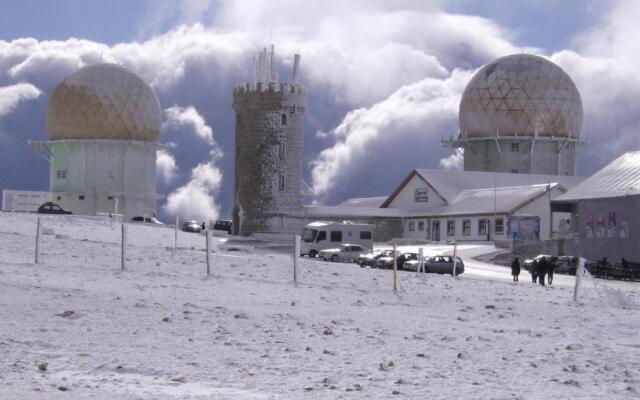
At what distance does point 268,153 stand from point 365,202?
1910 cm

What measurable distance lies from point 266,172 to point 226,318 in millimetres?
53593

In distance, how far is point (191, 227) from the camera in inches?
2758

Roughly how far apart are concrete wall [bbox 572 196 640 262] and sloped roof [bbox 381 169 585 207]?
72.2 feet

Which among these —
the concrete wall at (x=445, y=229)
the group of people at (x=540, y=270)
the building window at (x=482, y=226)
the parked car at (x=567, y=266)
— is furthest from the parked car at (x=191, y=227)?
the group of people at (x=540, y=270)

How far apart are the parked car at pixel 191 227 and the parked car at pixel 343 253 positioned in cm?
1943

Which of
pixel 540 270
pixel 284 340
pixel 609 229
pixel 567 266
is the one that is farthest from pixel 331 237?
pixel 284 340

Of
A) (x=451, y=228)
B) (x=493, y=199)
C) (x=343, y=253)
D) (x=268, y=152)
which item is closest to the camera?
(x=343, y=253)

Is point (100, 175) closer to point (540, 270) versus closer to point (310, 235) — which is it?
point (310, 235)

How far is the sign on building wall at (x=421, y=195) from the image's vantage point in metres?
77.1

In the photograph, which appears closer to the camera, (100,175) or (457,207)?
(100,175)

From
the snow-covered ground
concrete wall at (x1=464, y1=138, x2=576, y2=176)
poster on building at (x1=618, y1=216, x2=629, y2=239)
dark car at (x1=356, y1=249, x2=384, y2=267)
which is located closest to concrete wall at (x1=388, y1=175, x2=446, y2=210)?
concrete wall at (x1=464, y1=138, x2=576, y2=176)

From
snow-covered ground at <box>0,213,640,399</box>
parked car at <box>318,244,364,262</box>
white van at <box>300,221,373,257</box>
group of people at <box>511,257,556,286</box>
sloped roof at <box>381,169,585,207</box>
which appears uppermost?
sloped roof at <box>381,169,585,207</box>

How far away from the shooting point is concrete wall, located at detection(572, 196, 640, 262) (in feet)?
167

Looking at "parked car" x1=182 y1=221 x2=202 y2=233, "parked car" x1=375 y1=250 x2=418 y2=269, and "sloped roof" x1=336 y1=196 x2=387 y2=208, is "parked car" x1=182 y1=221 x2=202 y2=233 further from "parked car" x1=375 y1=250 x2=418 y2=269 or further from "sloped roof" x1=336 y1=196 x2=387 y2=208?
"parked car" x1=375 y1=250 x2=418 y2=269
